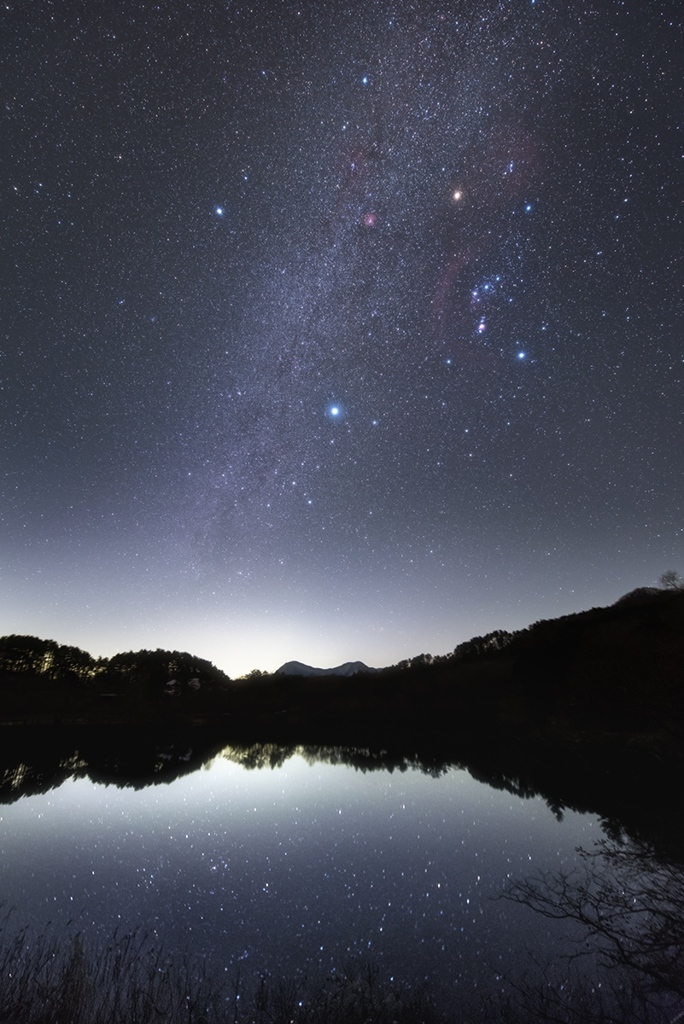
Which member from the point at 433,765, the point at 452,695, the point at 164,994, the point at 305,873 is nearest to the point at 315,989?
the point at 164,994

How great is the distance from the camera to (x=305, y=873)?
46.4 feet

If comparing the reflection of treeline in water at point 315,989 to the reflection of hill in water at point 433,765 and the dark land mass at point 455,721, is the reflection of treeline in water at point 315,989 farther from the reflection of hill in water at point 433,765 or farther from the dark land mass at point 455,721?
the dark land mass at point 455,721

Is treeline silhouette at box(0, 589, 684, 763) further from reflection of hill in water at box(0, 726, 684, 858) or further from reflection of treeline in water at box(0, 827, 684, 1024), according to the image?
reflection of treeline in water at box(0, 827, 684, 1024)

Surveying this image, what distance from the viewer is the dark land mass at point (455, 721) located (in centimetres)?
2670

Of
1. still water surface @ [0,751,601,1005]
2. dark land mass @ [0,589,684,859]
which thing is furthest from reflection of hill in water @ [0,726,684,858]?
still water surface @ [0,751,601,1005]

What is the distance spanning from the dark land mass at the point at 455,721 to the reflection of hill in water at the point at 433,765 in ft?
0.53

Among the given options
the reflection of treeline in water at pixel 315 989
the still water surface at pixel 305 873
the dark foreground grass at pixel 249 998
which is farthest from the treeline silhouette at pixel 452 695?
the dark foreground grass at pixel 249 998

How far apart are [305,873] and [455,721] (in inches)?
1988

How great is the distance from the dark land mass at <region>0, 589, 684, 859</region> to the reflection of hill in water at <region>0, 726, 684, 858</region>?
0.16 metres

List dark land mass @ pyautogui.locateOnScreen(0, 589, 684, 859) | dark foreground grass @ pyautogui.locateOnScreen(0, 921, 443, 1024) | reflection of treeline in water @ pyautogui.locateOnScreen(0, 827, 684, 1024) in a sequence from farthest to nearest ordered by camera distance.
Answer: dark land mass @ pyautogui.locateOnScreen(0, 589, 684, 859) < dark foreground grass @ pyautogui.locateOnScreen(0, 921, 443, 1024) < reflection of treeline in water @ pyautogui.locateOnScreen(0, 827, 684, 1024)

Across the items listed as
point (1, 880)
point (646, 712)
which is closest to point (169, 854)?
point (1, 880)

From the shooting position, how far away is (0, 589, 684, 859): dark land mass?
26703mm

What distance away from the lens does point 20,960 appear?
8.56 m

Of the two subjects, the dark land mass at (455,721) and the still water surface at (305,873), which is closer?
the still water surface at (305,873)
